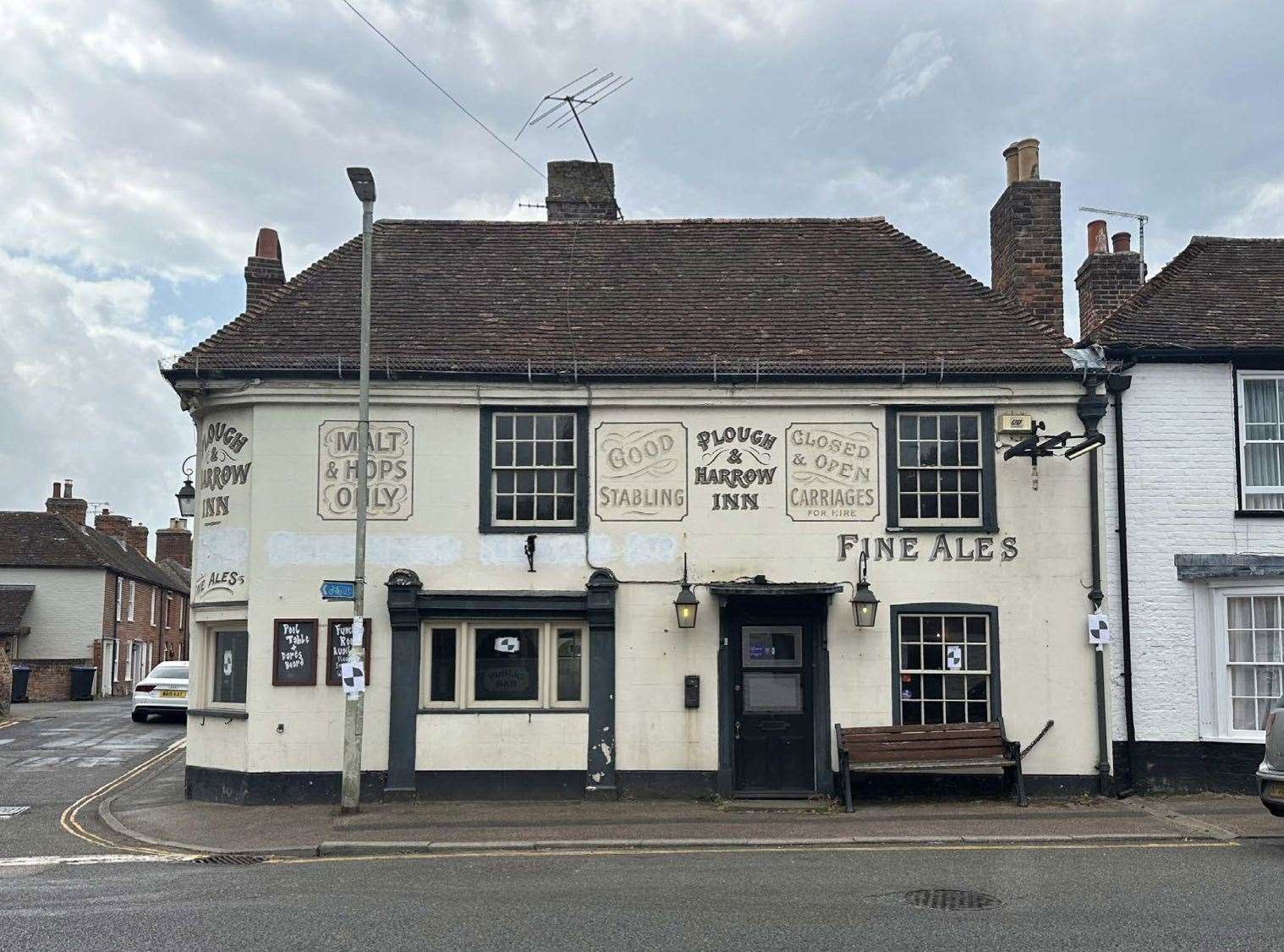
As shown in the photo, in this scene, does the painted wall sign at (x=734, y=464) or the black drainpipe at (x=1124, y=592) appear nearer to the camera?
the black drainpipe at (x=1124, y=592)

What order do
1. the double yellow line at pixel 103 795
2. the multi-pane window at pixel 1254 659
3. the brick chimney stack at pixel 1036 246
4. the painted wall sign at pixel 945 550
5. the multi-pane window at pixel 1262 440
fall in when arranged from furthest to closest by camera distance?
the brick chimney stack at pixel 1036 246 < the multi-pane window at pixel 1262 440 < the painted wall sign at pixel 945 550 < the multi-pane window at pixel 1254 659 < the double yellow line at pixel 103 795

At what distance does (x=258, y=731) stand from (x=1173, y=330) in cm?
1247

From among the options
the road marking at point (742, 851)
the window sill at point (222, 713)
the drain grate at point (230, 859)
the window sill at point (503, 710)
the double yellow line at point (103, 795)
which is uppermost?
the window sill at point (503, 710)

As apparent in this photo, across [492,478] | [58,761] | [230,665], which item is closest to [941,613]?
[492,478]

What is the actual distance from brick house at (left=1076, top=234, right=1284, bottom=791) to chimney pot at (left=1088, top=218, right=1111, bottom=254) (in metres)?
2.47

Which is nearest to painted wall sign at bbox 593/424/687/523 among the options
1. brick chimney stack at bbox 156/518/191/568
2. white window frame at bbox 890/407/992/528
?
white window frame at bbox 890/407/992/528

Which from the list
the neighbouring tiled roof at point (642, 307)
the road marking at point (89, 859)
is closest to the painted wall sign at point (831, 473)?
the neighbouring tiled roof at point (642, 307)

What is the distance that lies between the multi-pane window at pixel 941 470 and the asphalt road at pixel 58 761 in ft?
32.9

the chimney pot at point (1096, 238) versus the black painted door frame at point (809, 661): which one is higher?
the chimney pot at point (1096, 238)

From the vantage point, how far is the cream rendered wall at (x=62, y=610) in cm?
4409

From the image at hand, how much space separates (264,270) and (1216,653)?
14.0 m

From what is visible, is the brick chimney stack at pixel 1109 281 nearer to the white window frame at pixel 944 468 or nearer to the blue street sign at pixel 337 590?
the white window frame at pixel 944 468

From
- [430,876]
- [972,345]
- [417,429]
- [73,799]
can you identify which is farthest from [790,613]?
[73,799]

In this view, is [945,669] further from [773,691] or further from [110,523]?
[110,523]
